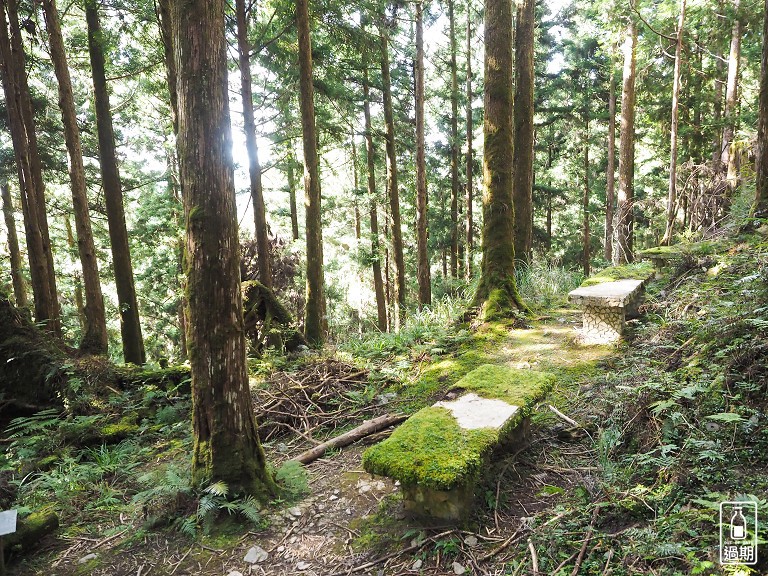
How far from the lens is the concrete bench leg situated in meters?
6.08

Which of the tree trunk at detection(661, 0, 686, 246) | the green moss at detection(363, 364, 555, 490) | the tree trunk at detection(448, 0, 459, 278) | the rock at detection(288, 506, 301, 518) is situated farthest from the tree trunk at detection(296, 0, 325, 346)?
the tree trunk at detection(661, 0, 686, 246)

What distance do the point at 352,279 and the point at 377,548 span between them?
2638cm

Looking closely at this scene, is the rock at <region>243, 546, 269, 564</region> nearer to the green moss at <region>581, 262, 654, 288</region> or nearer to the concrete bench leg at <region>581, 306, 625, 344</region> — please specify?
the concrete bench leg at <region>581, 306, 625, 344</region>

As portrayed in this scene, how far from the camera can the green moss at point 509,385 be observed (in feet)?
12.7

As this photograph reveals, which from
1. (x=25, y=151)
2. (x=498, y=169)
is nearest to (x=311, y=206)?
(x=498, y=169)

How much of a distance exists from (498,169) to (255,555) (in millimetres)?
6693

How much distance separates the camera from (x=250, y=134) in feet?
31.9

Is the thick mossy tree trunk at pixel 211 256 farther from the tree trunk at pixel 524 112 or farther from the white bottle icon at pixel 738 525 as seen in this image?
the tree trunk at pixel 524 112

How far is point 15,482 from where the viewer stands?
14.7 ft

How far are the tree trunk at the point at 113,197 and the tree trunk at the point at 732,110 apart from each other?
14.8 m

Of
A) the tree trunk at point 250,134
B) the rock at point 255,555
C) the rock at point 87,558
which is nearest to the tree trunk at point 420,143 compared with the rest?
the tree trunk at point 250,134

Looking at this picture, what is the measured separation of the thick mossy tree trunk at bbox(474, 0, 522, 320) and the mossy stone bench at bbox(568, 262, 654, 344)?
150 cm

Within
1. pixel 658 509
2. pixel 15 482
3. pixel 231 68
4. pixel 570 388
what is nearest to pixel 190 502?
pixel 15 482

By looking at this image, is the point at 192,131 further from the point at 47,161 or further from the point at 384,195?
the point at 384,195
